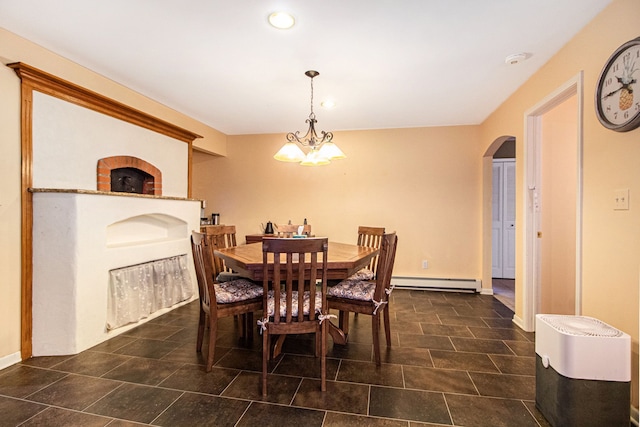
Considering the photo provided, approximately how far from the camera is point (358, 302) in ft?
7.20

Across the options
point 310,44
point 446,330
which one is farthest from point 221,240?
point 446,330

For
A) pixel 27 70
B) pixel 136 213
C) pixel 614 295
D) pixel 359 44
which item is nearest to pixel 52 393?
pixel 136 213

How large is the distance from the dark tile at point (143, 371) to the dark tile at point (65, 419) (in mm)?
336

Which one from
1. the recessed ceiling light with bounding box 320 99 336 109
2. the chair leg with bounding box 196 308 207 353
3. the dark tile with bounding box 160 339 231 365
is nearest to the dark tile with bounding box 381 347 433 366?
the dark tile with bounding box 160 339 231 365

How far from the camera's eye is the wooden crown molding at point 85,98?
7.11 feet

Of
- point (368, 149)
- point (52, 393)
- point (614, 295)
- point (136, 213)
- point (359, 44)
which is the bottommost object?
point (52, 393)

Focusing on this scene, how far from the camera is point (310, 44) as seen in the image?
224 centimetres

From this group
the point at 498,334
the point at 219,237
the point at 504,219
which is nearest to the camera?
the point at 498,334

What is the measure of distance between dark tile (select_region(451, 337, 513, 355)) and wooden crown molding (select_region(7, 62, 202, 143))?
379 centimetres

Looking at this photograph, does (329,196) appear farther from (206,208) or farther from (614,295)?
(614,295)

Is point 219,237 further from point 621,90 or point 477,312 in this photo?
point 621,90

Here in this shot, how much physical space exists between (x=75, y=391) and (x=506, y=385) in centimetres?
276

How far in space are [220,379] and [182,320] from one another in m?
1.32

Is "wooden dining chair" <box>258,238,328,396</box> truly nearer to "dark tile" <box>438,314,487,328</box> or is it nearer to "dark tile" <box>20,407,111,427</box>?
"dark tile" <box>20,407,111,427</box>
